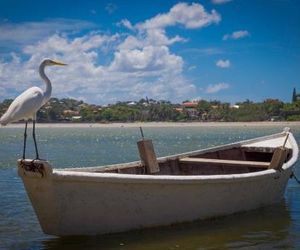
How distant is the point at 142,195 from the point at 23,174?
6.64ft

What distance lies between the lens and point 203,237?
31.8 feet

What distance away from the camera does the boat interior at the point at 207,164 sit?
442 inches

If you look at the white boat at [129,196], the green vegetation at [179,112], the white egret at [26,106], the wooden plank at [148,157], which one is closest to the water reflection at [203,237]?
the white boat at [129,196]

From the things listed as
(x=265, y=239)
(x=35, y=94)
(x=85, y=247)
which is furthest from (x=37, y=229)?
(x=265, y=239)

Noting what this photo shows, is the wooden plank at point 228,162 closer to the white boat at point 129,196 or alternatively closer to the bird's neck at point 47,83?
the white boat at point 129,196

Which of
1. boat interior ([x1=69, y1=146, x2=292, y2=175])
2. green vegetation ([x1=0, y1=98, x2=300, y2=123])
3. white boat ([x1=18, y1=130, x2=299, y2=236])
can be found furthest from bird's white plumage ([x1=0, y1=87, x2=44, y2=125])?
green vegetation ([x1=0, y1=98, x2=300, y2=123])

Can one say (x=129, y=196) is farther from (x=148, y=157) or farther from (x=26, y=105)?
(x=148, y=157)

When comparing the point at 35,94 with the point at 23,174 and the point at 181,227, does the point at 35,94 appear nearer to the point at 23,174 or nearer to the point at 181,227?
the point at 23,174

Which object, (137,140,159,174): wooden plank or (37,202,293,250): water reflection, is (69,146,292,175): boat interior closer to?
(137,140,159,174): wooden plank

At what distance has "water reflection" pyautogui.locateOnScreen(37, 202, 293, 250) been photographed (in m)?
8.88

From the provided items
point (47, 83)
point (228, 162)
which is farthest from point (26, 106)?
point (228, 162)

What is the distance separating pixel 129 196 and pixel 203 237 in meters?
1.87

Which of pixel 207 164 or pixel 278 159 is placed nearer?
pixel 278 159

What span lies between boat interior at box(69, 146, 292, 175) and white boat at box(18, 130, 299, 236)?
49 millimetres
